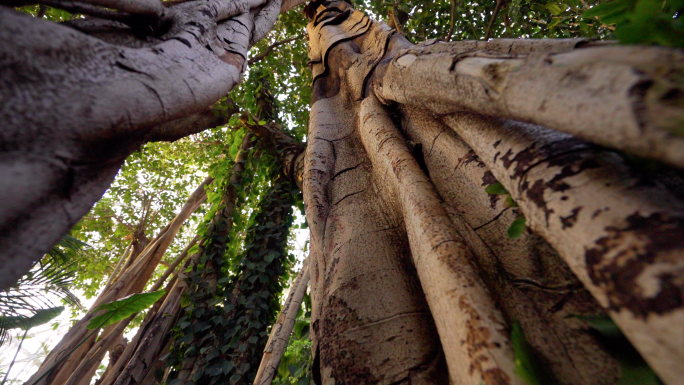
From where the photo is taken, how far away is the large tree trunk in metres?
0.51

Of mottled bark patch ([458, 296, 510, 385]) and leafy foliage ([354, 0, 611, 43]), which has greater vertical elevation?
leafy foliage ([354, 0, 611, 43])

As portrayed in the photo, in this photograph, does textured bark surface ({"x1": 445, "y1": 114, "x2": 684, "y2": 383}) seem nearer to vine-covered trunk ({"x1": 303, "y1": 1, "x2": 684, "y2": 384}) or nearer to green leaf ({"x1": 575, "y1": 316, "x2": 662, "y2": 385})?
vine-covered trunk ({"x1": 303, "y1": 1, "x2": 684, "y2": 384})

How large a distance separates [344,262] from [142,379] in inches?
82.4

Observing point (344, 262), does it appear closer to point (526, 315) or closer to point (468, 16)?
point (526, 315)

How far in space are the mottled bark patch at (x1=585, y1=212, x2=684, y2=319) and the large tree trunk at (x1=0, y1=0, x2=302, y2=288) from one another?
2.98 ft

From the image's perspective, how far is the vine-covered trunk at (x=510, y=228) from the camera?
396 millimetres

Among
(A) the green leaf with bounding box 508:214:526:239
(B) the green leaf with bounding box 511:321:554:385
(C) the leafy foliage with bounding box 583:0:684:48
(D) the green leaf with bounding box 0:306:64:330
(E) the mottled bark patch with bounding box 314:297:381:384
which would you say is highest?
(D) the green leaf with bounding box 0:306:64:330

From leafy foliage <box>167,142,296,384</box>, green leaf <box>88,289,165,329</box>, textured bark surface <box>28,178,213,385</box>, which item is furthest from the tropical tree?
textured bark surface <box>28,178,213,385</box>

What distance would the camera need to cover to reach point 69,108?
1.82 feet

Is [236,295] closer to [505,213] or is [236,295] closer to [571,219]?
[505,213]

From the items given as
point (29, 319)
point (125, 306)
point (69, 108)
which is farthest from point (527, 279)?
point (29, 319)

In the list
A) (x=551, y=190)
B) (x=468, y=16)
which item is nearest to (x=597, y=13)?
(x=551, y=190)

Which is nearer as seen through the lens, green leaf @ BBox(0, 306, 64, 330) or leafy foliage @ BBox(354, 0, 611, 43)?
green leaf @ BBox(0, 306, 64, 330)

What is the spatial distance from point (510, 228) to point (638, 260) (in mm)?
254
